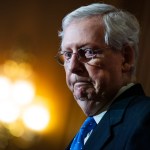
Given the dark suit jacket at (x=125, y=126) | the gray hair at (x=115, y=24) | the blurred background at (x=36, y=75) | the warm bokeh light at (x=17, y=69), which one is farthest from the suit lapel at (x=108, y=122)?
the warm bokeh light at (x=17, y=69)

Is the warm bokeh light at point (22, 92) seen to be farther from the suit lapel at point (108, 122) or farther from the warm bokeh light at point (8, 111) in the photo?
the suit lapel at point (108, 122)

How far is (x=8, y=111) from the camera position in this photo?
363cm

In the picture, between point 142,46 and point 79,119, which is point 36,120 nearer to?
point 79,119

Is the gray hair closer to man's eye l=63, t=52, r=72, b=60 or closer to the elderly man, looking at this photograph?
the elderly man

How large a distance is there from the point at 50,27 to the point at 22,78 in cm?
62

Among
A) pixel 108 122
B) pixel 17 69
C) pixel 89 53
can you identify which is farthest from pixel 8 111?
pixel 108 122

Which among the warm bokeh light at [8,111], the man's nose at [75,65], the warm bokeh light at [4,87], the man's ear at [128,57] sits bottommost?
the warm bokeh light at [8,111]

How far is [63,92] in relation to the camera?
3.93m

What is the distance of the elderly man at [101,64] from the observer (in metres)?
1.49

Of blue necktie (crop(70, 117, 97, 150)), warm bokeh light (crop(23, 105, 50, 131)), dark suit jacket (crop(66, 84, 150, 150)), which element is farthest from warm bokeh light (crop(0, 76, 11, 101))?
dark suit jacket (crop(66, 84, 150, 150))

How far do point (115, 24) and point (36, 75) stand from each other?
7.84ft

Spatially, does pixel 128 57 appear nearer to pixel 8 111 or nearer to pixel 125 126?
pixel 125 126

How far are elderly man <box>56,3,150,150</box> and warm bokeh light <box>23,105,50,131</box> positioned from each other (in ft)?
7.08

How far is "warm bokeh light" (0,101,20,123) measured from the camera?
3596 mm
